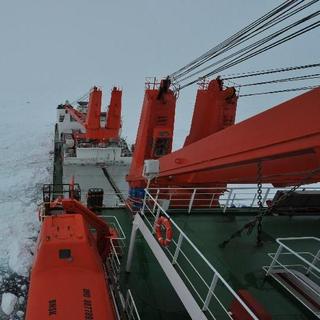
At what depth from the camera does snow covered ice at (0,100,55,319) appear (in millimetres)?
8195

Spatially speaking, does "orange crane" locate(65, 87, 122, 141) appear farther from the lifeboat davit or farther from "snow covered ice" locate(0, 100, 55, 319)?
the lifeboat davit

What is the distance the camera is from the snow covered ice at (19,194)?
8195mm

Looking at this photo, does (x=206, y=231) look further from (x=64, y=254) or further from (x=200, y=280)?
(x=64, y=254)

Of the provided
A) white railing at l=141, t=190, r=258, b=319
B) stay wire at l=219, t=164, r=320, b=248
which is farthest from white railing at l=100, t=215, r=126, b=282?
stay wire at l=219, t=164, r=320, b=248

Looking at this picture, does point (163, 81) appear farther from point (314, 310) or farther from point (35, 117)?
point (35, 117)

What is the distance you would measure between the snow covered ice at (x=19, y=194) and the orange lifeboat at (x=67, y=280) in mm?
3692

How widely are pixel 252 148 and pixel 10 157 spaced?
62.5 ft

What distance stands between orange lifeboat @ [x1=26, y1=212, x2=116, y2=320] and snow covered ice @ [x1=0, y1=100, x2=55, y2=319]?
145 inches

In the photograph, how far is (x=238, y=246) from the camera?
5875 millimetres

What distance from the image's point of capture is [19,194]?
46.3 ft

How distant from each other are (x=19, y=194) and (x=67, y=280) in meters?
11.1

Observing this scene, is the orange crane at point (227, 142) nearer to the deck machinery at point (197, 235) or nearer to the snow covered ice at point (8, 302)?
the deck machinery at point (197, 235)

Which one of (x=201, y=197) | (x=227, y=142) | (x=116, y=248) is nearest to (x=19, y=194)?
(x=201, y=197)

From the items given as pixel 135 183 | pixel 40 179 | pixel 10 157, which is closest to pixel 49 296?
pixel 135 183
